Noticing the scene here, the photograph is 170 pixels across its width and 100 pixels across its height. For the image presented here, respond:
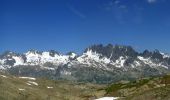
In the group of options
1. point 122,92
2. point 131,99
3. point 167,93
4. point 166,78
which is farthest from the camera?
point 166,78

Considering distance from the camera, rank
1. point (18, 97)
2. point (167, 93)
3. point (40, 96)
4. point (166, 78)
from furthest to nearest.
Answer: point (166, 78)
point (40, 96)
point (18, 97)
point (167, 93)

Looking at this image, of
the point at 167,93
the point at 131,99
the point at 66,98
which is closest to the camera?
the point at 167,93

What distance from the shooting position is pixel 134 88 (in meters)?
153

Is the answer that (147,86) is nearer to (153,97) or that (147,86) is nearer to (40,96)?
(40,96)

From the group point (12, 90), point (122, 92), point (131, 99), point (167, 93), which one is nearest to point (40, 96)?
point (12, 90)

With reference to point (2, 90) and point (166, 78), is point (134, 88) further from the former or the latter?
point (2, 90)

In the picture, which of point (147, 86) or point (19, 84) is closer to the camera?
point (19, 84)

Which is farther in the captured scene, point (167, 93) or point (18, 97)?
point (18, 97)

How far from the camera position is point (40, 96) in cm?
11331

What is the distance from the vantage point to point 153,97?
59.2 meters

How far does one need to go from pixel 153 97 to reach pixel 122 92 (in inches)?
3459

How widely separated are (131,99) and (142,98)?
9.04ft

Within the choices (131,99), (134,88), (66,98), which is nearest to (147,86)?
(134,88)

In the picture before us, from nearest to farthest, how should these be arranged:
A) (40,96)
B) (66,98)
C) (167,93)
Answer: (167,93)
(40,96)
(66,98)
